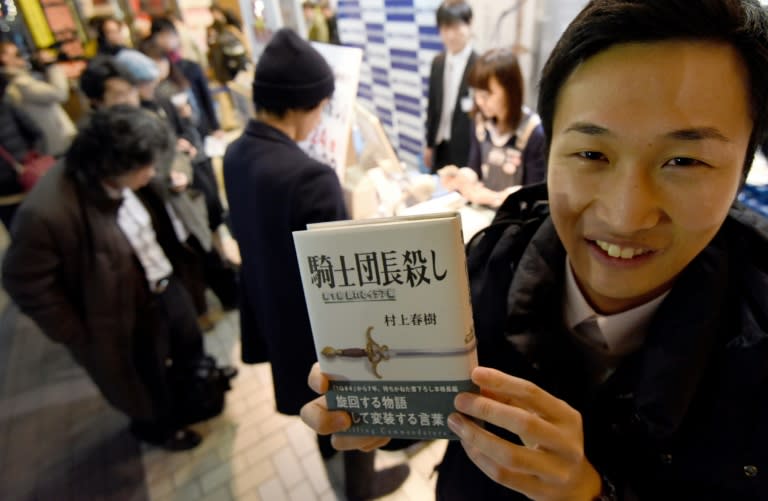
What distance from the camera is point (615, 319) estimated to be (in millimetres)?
755

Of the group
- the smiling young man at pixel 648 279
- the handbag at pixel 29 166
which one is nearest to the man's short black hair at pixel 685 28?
the smiling young man at pixel 648 279

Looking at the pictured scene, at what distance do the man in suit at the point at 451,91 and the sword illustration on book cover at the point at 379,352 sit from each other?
190cm

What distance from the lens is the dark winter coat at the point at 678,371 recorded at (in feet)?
2.04

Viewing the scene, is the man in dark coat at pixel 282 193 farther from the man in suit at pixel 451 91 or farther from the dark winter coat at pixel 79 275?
the man in suit at pixel 451 91

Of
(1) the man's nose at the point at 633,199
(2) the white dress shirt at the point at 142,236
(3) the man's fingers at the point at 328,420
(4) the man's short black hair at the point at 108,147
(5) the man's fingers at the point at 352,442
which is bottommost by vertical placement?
(2) the white dress shirt at the point at 142,236

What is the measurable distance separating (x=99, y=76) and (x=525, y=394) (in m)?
2.85

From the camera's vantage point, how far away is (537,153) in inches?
73.7

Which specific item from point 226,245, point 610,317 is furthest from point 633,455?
point 226,245

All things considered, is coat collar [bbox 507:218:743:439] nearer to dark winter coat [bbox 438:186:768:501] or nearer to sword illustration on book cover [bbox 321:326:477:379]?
dark winter coat [bbox 438:186:768:501]

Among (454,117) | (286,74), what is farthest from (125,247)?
(454,117)

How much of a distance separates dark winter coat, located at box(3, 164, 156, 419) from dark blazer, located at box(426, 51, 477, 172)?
189 cm

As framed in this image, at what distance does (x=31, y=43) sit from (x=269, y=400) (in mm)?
6085

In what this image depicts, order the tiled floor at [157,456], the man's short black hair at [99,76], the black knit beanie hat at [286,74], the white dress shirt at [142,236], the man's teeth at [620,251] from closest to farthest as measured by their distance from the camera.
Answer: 1. the man's teeth at [620,251]
2. the black knit beanie hat at [286,74]
3. the white dress shirt at [142,236]
4. the tiled floor at [157,456]
5. the man's short black hair at [99,76]

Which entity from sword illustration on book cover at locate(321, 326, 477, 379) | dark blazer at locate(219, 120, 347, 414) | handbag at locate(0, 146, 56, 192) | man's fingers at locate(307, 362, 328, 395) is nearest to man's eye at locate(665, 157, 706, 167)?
sword illustration on book cover at locate(321, 326, 477, 379)
